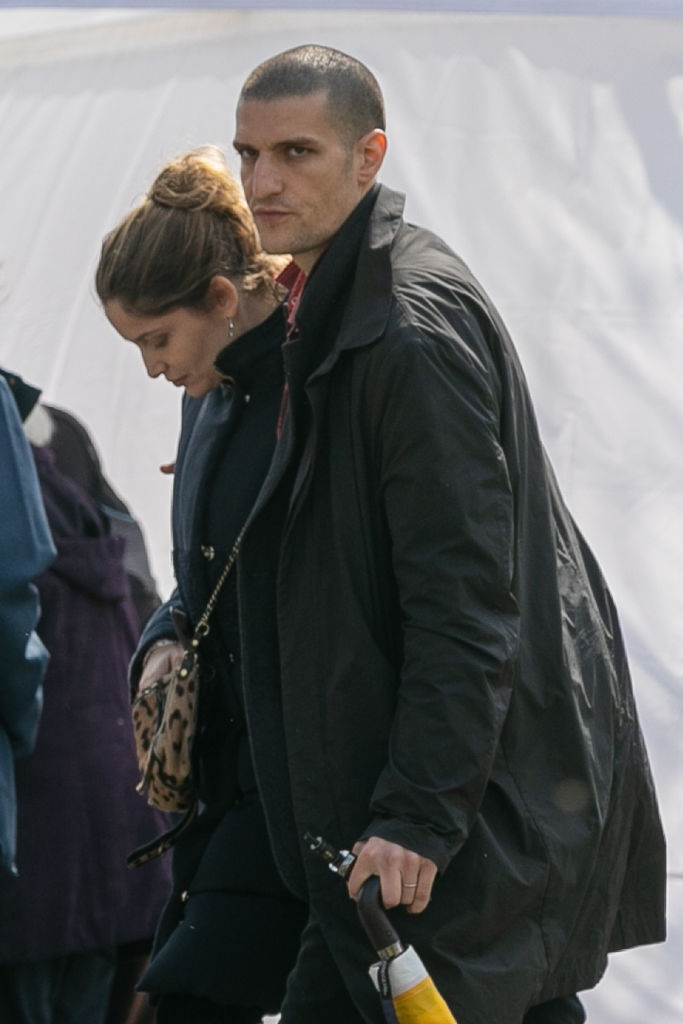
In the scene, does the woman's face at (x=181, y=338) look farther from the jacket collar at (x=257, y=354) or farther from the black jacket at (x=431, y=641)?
the black jacket at (x=431, y=641)

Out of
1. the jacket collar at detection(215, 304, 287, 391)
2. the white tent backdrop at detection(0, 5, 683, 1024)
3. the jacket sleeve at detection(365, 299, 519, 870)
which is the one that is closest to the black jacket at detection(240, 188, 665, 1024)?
the jacket sleeve at detection(365, 299, 519, 870)

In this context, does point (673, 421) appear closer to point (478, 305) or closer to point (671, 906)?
point (671, 906)

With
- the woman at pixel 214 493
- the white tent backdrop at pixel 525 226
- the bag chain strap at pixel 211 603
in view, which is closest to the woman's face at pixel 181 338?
the woman at pixel 214 493

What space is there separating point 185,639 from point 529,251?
1855 millimetres

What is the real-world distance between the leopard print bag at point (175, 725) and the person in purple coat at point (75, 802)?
0.95 m

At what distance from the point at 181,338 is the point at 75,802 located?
1.30m

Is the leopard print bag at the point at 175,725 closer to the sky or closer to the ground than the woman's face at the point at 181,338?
closer to the ground

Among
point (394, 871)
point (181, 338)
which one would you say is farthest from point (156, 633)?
point (394, 871)

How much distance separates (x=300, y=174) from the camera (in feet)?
7.55

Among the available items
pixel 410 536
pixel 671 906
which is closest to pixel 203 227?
pixel 410 536

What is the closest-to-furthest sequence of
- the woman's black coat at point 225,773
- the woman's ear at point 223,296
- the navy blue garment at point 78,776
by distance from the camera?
the woman's black coat at point 225,773
the woman's ear at point 223,296
the navy blue garment at point 78,776

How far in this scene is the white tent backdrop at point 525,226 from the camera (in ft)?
13.3

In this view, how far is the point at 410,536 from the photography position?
2162mm

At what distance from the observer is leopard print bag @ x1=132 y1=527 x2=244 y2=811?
2.56 meters
